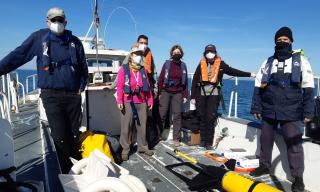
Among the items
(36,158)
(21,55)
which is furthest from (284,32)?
(36,158)

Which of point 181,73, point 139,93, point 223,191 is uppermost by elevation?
point 181,73

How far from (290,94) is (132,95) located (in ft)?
8.04

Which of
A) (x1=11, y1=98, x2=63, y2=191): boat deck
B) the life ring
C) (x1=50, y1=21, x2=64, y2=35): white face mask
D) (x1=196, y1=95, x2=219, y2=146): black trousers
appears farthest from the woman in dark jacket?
the life ring

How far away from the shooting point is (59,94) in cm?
353

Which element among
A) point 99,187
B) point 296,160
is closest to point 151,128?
point 296,160

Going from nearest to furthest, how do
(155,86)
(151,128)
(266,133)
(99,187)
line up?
1. (99,187)
2. (266,133)
3. (155,86)
4. (151,128)

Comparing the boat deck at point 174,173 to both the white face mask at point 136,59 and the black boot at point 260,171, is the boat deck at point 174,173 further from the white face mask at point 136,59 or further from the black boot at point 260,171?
the white face mask at point 136,59

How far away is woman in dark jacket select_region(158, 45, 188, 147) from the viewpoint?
215 inches

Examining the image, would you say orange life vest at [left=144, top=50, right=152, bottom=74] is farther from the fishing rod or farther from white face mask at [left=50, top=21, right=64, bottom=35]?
the fishing rod

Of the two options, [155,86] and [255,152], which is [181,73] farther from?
[255,152]

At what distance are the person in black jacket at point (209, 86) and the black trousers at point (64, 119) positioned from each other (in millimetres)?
2430

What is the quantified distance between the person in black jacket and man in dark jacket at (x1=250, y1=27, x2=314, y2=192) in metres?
1.34

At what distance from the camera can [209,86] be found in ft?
17.3

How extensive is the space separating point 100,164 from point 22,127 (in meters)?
2.78
